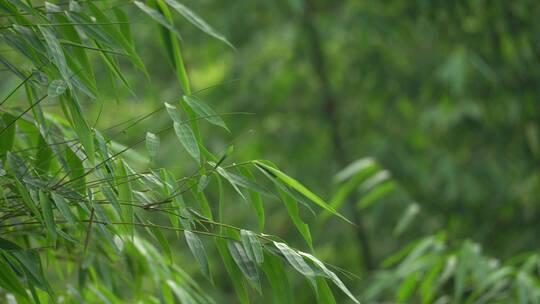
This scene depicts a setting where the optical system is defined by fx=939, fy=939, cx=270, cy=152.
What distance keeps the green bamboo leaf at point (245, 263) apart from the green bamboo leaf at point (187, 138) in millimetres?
103

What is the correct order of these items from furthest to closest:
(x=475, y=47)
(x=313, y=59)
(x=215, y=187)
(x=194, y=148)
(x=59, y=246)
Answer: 1. (x=215, y=187)
2. (x=313, y=59)
3. (x=475, y=47)
4. (x=59, y=246)
5. (x=194, y=148)

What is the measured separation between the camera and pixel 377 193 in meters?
2.31

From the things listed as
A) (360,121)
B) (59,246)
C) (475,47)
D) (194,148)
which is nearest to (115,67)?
(194,148)

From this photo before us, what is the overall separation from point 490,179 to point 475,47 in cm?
44

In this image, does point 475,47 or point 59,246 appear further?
point 475,47

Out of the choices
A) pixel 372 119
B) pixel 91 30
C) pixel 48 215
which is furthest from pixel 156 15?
pixel 372 119

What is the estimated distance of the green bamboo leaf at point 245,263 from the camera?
3.23ft

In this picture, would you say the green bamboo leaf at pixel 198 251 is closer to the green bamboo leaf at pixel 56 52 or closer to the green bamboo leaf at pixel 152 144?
the green bamboo leaf at pixel 152 144

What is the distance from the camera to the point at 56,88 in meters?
0.95

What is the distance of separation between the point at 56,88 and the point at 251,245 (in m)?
0.26

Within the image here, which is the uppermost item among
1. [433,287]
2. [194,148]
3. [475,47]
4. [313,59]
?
[313,59]

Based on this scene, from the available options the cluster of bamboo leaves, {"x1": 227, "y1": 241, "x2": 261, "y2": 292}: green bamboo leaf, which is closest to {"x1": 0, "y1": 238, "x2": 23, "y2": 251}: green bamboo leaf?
the cluster of bamboo leaves

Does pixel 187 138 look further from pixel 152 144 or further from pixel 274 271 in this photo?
pixel 274 271

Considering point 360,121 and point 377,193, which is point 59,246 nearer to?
point 377,193
